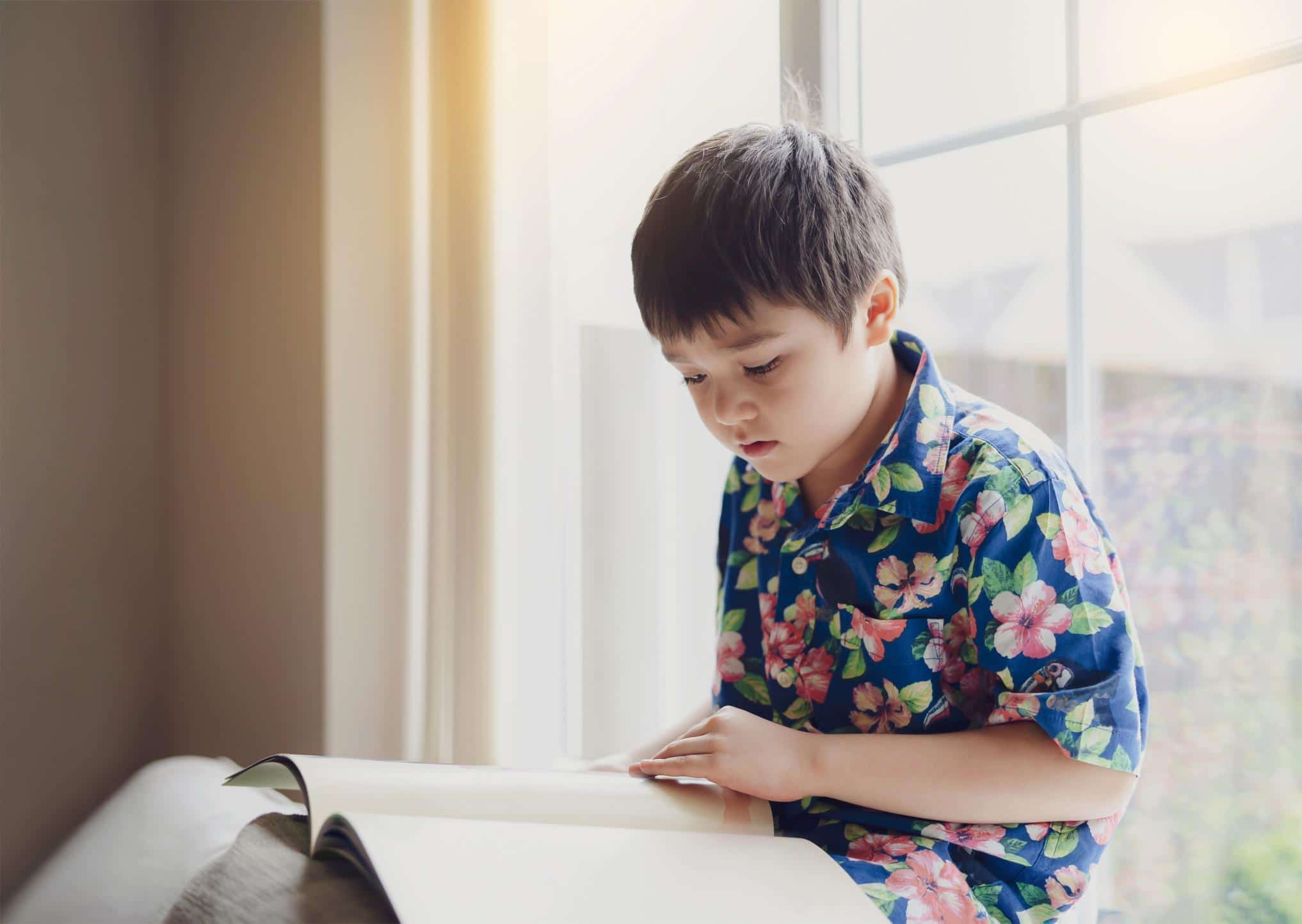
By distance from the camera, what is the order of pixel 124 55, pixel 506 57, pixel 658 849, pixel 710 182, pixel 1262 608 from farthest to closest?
1. pixel 124 55
2. pixel 506 57
3. pixel 1262 608
4. pixel 710 182
5. pixel 658 849

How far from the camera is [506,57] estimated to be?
3.75 ft

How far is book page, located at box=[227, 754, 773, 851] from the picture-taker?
0.55 metres

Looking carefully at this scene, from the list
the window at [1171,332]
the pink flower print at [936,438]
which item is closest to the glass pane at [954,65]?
the window at [1171,332]

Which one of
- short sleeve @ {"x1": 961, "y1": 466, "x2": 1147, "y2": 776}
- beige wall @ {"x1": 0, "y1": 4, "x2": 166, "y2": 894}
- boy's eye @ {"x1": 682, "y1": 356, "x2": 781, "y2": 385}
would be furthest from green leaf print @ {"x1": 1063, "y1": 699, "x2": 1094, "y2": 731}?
beige wall @ {"x1": 0, "y1": 4, "x2": 166, "y2": 894}

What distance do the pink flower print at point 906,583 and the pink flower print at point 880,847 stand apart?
158mm

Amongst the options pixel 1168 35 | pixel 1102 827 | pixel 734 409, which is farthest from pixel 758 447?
pixel 1168 35

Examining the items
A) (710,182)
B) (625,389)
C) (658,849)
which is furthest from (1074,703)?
(625,389)

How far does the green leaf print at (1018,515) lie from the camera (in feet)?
2.02

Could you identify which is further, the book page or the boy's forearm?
the boy's forearm

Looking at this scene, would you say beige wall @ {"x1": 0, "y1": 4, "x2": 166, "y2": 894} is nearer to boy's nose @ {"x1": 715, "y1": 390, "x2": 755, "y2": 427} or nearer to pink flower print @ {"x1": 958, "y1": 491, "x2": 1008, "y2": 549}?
boy's nose @ {"x1": 715, "y1": 390, "x2": 755, "y2": 427}

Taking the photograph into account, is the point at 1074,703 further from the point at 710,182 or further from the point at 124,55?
the point at 124,55

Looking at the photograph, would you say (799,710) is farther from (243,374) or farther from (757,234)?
(243,374)

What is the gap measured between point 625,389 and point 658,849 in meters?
0.87

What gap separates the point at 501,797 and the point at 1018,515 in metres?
0.39
